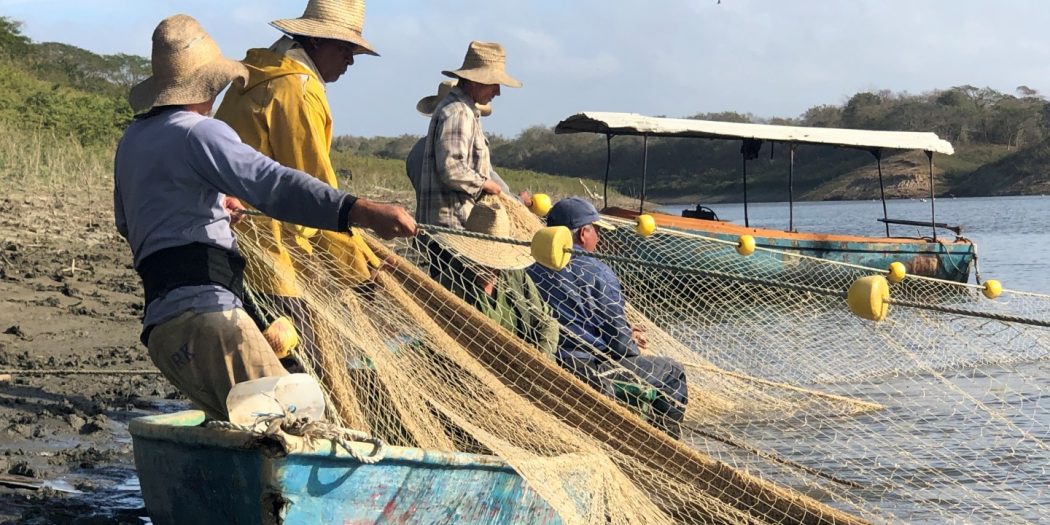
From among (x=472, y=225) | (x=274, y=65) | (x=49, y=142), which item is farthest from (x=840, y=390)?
(x=49, y=142)

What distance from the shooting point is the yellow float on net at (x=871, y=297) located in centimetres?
392

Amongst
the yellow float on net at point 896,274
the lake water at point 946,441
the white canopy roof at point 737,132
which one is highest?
the white canopy roof at point 737,132

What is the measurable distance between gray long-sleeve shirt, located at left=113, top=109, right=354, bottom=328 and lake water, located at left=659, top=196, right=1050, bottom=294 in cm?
1454

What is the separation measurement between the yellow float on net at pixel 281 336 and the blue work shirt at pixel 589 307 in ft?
5.36

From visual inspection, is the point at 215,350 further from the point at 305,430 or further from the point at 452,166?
the point at 452,166

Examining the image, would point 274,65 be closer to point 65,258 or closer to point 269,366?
point 269,366

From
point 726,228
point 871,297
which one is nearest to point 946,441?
point 871,297

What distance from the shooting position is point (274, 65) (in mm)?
4332

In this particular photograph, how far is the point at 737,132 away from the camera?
1578cm

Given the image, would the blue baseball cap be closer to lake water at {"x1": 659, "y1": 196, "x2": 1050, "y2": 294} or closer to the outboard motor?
the outboard motor

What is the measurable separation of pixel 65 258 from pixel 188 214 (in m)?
8.33

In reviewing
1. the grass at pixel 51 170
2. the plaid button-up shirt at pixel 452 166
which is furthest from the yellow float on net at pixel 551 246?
the grass at pixel 51 170

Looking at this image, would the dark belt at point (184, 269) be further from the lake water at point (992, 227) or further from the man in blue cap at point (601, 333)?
the lake water at point (992, 227)

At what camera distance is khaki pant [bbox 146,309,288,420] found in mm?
3406
